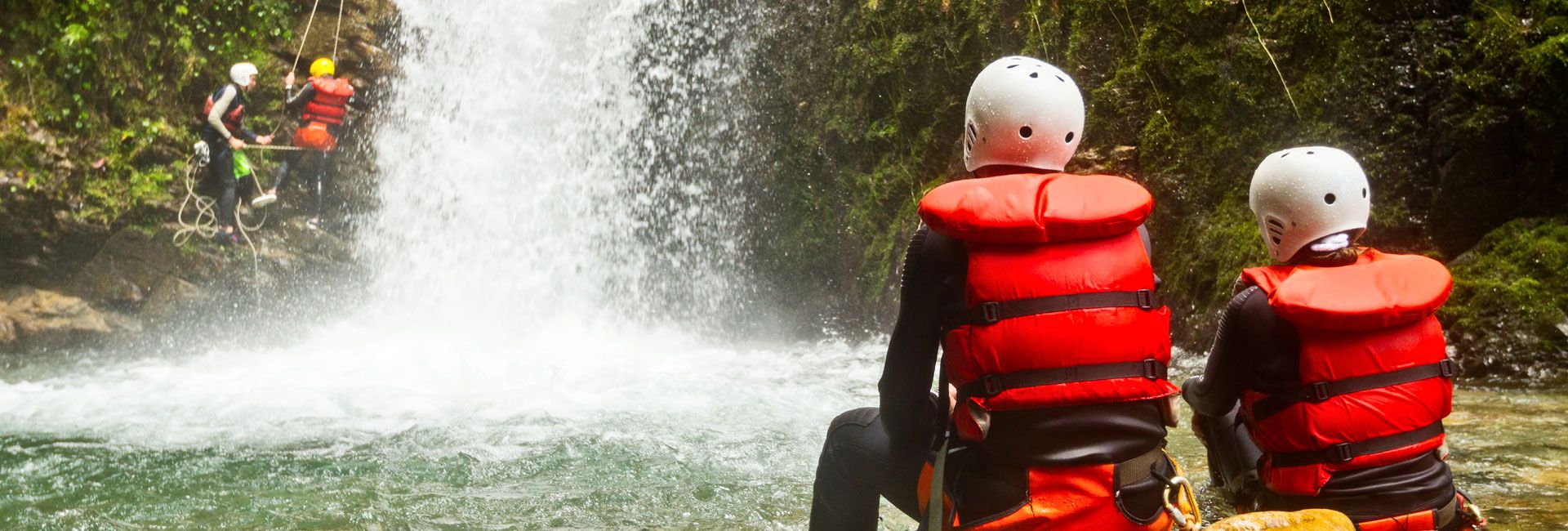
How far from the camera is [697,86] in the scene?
11539 millimetres

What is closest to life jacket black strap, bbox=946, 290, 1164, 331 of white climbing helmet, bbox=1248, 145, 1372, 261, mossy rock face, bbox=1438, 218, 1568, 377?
white climbing helmet, bbox=1248, 145, 1372, 261

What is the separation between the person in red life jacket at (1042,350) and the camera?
203 cm

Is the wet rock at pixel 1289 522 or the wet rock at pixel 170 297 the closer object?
the wet rock at pixel 1289 522

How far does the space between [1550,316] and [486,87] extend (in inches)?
428

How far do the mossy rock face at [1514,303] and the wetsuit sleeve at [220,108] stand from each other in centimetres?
1141

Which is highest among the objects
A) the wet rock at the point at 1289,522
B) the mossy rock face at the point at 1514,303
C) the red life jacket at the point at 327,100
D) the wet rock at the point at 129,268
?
the red life jacket at the point at 327,100

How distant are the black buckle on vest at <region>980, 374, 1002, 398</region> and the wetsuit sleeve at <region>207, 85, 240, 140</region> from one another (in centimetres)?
1159

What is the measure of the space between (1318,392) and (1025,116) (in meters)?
0.97

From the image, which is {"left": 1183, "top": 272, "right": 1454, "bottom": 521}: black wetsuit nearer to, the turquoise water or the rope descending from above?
the turquoise water

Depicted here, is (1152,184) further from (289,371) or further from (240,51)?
(240,51)

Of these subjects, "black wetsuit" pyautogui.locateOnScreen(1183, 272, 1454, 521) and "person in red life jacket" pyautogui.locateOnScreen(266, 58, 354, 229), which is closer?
"black wetsuit" pyautogui.locateOnScreen(1183, 272, 1454, 521)

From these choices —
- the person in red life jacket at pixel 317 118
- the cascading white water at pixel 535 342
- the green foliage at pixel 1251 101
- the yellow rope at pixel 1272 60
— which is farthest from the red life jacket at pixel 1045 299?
the person in red life jacket at pixel 317 118

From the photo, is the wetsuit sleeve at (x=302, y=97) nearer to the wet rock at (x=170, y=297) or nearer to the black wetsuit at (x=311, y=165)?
the black wetsuit at (x=311, y=165)

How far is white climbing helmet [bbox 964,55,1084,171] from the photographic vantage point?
2.20 m
